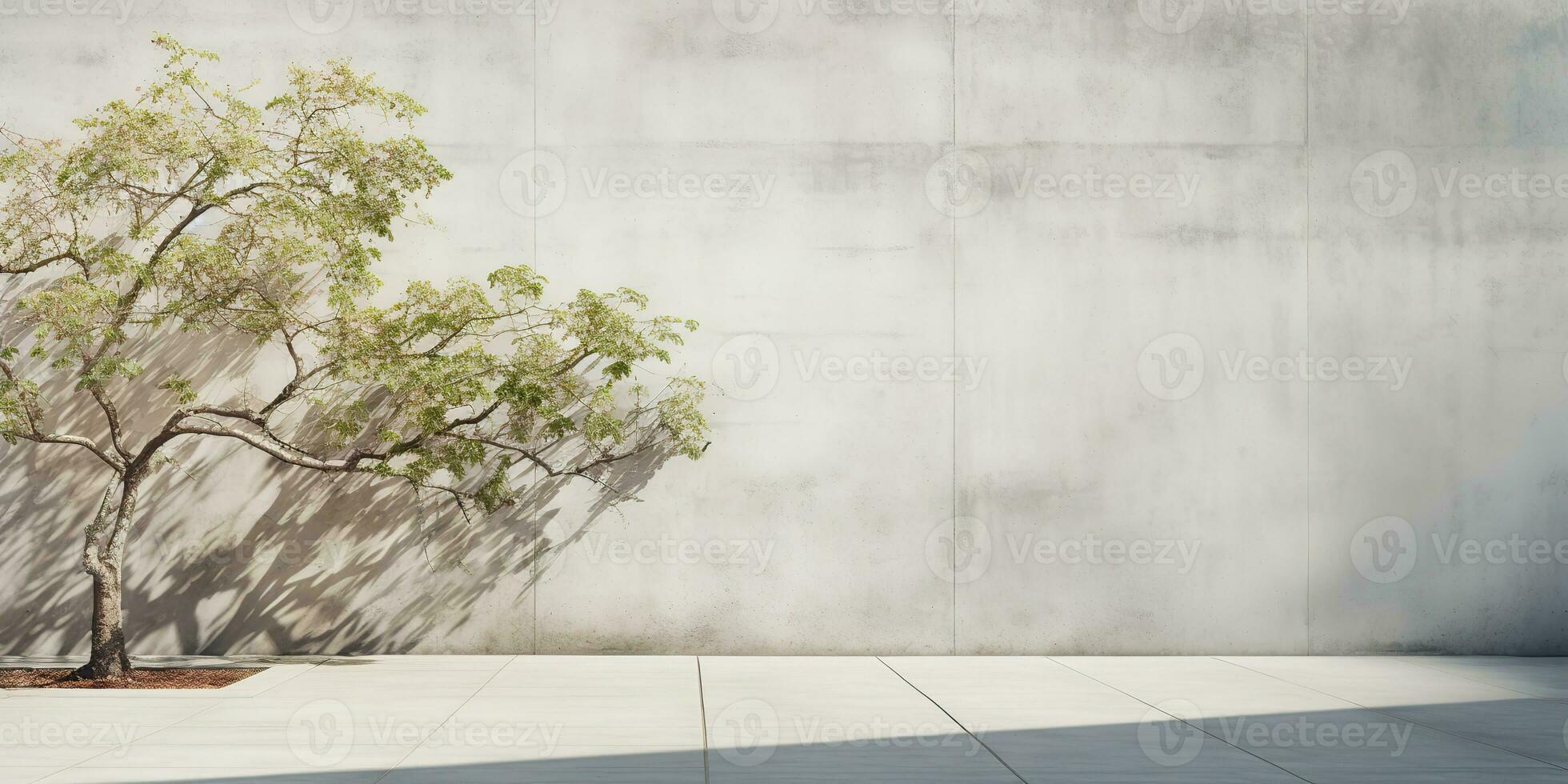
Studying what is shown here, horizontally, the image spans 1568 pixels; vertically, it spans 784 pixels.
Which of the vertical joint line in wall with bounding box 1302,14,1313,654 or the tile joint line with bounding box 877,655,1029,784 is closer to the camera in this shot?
the tile joint line with bounding box 877,655,1029,784

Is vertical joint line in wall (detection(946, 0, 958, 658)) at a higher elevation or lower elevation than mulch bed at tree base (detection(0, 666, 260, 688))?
higher

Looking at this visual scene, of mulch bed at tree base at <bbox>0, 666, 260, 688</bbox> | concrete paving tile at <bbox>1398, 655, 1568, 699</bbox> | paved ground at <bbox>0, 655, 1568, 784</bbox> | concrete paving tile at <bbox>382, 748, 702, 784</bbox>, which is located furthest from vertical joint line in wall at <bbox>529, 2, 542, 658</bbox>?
concrete paving tile at <bbox>1398, 655, 1568, 699</bbox>

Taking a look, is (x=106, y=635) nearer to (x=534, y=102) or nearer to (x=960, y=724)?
(x=534, y=102)

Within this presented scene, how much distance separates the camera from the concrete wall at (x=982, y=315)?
9.19 metres

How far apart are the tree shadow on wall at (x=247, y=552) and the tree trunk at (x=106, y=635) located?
1169 millimetres

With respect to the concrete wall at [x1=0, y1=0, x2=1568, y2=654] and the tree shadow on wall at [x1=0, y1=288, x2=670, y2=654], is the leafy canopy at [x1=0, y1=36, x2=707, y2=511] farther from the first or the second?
the concrete wall at [x1=0, y1=0, x2=1568, y2=654]

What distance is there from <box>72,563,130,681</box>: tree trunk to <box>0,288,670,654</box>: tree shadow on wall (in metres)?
1.17

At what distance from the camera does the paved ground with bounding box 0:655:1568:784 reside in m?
5.38

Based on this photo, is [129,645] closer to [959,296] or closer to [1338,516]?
[959,296]

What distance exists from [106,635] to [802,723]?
16.8 ft

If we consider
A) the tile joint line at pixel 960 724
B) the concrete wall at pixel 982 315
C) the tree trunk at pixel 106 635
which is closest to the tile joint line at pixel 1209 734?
the concrete wall at pixel 982 315

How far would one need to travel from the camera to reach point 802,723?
21.3 ft

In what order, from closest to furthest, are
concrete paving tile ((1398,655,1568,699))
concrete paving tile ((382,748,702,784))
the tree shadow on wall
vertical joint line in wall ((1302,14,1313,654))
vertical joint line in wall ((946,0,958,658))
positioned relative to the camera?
concrete paving tile ((382,748,702,784)) < concrete paving tile ((1398,655,1568,699)) < the tree shadow on wall < vertical joint line in wall ((946,0,958,658)) < vertical joint line in wall ((1302,14,1313,654))

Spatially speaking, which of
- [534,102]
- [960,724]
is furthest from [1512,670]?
[534,102]
